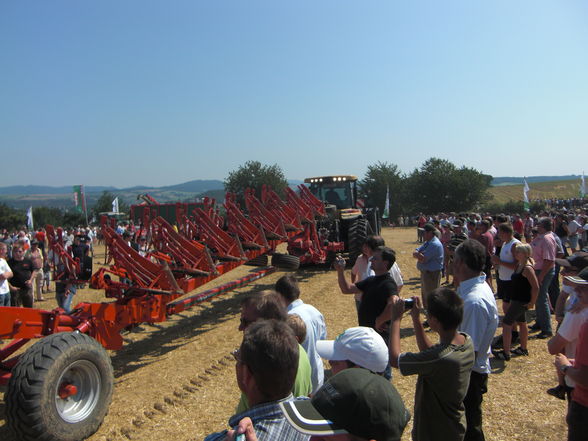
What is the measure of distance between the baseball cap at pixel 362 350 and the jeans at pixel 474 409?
1.18 meters

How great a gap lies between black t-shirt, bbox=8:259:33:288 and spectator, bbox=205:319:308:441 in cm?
747

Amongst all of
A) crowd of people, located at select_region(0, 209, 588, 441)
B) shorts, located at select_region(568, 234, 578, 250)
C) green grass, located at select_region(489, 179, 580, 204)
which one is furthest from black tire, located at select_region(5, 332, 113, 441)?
green grass, located at select_region(489, 179, 580, 204)

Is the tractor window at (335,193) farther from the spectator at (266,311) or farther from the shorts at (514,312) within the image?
→ the spectator at (266,311)

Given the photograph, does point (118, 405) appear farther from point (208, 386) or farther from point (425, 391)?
point (425, 391)

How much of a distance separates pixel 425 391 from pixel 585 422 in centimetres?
103

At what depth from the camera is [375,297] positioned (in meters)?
3.30

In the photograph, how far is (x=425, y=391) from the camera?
2.26 meters

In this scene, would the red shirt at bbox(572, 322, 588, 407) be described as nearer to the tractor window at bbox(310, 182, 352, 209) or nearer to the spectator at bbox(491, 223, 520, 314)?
the spectator at bbox(491, 223, 520, 314)

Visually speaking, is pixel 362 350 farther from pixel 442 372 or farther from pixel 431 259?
pixel 431 259

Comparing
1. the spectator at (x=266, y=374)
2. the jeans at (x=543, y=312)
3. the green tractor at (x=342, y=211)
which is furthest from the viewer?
the green tractor at (x=342, y=211)

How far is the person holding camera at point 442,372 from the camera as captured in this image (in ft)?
7.17

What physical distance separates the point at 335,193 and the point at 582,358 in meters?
11.3

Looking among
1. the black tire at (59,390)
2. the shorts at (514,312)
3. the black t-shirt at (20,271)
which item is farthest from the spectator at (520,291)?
the black t-shirt at (20,271)

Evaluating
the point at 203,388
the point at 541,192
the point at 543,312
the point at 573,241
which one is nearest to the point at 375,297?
the point at 203,388
